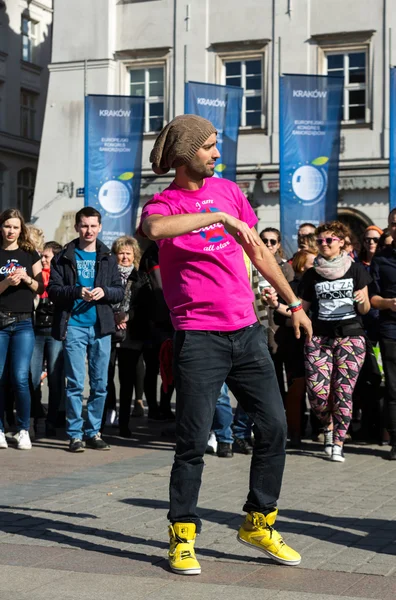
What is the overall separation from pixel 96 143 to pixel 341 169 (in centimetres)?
859

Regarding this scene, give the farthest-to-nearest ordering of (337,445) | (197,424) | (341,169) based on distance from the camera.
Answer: (341,169), (337,445), (197,424)

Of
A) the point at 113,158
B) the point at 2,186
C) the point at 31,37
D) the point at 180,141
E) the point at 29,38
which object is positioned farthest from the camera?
the point at 31,37

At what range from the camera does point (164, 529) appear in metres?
6.21

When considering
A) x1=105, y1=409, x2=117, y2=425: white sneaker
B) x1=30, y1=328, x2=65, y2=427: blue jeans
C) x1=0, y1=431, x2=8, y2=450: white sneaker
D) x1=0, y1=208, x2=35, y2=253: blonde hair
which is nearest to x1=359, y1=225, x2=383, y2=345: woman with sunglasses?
x1=105, y1=409, x2=117, y2=425: white sneaker

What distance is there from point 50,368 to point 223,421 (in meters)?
2.35

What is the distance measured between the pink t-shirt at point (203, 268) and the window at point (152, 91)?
83.4 feet

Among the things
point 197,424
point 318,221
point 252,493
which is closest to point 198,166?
point 197,424

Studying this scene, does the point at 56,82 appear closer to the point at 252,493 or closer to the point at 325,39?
the point at 325,39

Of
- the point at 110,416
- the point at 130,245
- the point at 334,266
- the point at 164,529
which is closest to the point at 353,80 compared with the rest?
the point at 130,245

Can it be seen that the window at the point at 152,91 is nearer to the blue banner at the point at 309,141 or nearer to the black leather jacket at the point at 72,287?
the blue banner at the point at 309,141

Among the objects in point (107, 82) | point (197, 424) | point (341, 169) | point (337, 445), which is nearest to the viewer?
point (197, 424)

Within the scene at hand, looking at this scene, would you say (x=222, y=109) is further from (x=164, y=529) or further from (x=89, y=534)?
(x=89, y=534)

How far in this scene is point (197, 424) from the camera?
542 centimetres

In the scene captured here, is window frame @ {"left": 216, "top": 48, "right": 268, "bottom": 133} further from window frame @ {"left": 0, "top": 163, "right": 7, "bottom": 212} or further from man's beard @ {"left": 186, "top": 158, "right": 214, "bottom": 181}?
man's beard @ {"left": 186, "top": 158, "right": 214, "bottom": 181}
